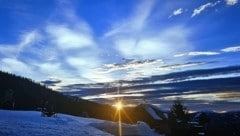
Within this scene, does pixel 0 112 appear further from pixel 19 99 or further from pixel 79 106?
pixel 79 106

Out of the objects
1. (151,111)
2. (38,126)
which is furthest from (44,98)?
(38,126)

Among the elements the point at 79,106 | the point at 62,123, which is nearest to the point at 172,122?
the point at 62,123

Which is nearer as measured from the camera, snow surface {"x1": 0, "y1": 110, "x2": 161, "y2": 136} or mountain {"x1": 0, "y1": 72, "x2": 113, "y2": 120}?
snow surface {"x1": 0, "y1": 110, "x2": 161, "y2": 136}

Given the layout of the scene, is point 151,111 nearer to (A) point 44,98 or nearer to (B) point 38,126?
(B) point 38,126

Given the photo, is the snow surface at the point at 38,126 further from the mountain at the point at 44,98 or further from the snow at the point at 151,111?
the mountain at the point at 44,98

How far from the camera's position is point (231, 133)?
52469mm

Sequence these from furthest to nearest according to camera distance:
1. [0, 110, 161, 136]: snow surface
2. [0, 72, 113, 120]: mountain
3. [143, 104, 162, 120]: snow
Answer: [0, 72, 113, 120]: mountain
[143, 104, 162, 120]: snow
[0, 110, 161, 136]: snow surface

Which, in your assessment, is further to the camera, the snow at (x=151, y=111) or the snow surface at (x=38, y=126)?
the snow at (x=151, y=111)

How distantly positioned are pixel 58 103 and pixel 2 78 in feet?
39.4

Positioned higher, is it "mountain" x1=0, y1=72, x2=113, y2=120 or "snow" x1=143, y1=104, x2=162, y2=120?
"mountain" x1=0, y1=72, x2=113, y2=120

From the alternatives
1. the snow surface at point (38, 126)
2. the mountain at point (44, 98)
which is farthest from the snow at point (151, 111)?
the mountain at point (44, 98)

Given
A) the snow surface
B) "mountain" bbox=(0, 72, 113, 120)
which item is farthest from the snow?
"mountain" bbox=(0, 72, 113, 120)

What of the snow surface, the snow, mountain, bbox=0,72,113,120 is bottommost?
the snow surface

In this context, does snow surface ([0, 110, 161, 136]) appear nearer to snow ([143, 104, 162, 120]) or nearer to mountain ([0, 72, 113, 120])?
snow ([143, 104, 162, 120])
